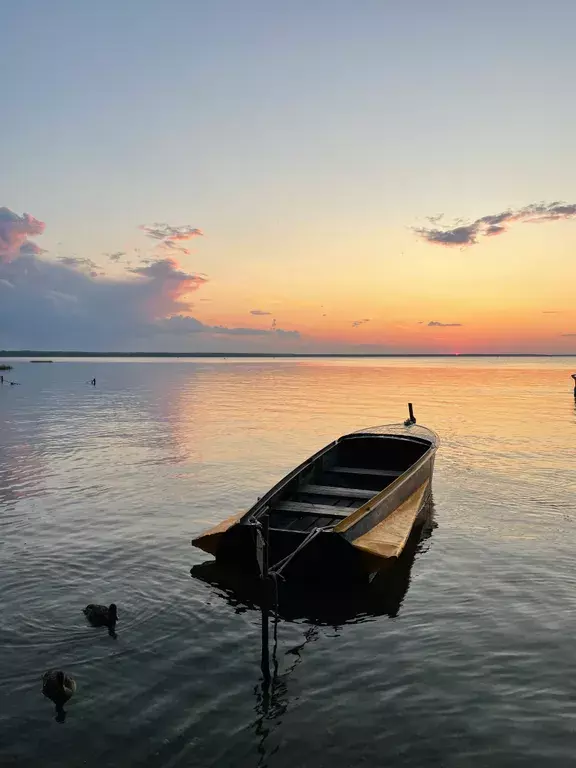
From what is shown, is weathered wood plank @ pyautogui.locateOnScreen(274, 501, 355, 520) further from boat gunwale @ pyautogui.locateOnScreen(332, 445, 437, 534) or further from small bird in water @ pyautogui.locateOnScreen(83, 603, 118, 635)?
small bird in water @ pyautogui.locateOnScreen(83, 603, 118, 635)

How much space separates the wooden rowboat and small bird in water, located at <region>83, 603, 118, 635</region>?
9.34 feet

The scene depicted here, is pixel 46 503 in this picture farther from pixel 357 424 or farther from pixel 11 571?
pixel 357 424

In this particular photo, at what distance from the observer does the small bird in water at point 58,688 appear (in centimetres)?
826

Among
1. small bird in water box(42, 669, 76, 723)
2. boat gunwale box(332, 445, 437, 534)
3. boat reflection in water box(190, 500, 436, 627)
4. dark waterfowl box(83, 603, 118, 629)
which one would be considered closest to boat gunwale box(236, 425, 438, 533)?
boat gunwale box(332, 445, 437, 534)

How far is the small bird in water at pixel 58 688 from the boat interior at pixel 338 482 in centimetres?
411

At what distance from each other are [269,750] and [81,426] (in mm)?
34640

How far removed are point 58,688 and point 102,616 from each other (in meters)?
2.19

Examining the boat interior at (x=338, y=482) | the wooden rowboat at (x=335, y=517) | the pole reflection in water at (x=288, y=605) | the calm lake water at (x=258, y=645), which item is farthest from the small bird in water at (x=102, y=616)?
the boat interior at (x=338, y=482)

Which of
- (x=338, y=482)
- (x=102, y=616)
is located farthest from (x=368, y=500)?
(x=102, y=616)

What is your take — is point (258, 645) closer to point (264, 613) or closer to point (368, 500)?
point (264, 613)

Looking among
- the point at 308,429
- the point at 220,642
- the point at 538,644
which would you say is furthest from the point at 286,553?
the point at 308,429

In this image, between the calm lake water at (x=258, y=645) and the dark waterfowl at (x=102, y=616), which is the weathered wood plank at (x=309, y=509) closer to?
the calm lake water at (x=258, y=645)

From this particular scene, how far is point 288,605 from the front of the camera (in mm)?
11586

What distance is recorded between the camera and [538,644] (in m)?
10.1
